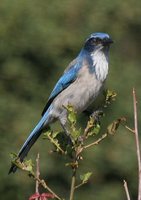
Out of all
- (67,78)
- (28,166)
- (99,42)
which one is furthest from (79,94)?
(28,166)

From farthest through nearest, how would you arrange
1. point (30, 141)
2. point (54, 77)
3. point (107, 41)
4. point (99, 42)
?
1. point (54, 77)
2. point (99, 42)
3. point (107, 41)
4. point (30, 141)

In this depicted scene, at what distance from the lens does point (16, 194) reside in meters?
11.1

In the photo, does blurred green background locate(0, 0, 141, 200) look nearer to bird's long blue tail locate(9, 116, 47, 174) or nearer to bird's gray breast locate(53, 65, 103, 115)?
bird's gray breast locate(53, 65, 103, 115)

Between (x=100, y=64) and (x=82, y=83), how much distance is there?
0.20 m

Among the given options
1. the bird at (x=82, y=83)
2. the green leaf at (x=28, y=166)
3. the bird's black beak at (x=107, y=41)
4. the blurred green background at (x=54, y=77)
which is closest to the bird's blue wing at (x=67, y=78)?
the bird at (x=82, y=83)

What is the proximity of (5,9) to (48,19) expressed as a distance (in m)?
0.65

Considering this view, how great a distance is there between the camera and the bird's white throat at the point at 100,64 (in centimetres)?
624

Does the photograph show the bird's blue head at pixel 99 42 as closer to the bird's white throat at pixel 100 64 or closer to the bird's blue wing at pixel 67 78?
the bird's white throat at pixel 100 64

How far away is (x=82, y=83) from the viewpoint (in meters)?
6.36

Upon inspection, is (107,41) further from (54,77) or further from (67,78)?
(54,77)

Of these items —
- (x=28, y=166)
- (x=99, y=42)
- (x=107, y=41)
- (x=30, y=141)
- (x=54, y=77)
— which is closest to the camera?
(x=28, y=166)

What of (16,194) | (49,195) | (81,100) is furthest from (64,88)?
(16,194)

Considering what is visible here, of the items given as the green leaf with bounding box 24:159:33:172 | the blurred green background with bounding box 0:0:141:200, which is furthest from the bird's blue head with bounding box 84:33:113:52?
the blurred green background with bounding box 0:0:141:200

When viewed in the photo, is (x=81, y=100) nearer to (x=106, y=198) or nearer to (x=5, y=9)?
(x=106, y=198)
